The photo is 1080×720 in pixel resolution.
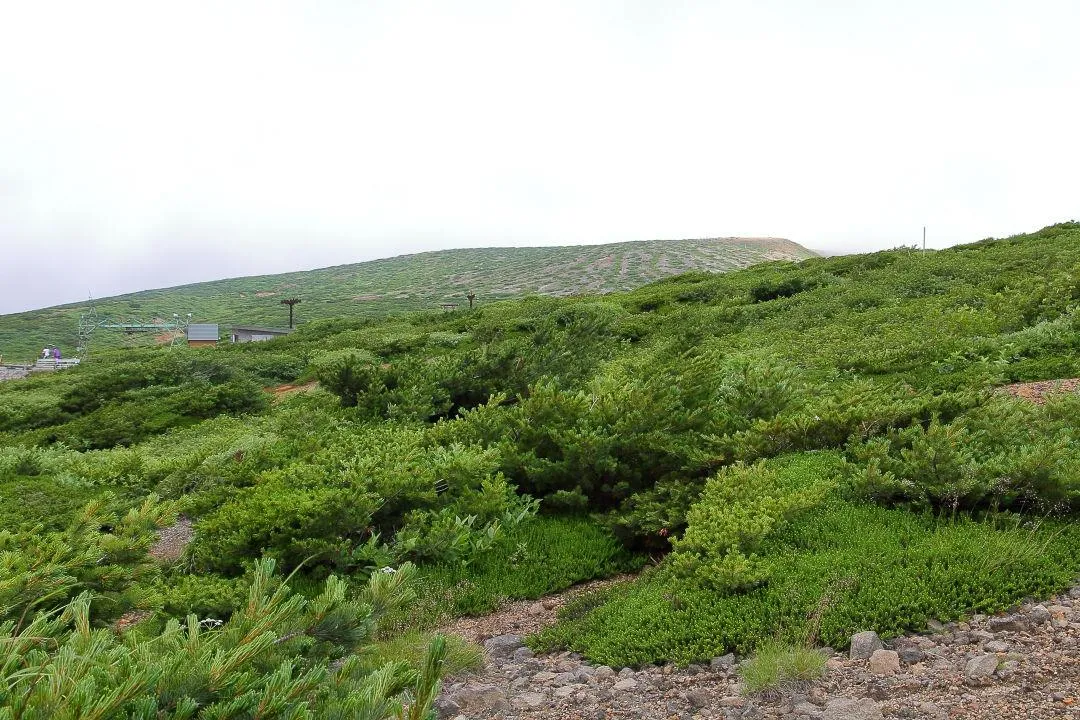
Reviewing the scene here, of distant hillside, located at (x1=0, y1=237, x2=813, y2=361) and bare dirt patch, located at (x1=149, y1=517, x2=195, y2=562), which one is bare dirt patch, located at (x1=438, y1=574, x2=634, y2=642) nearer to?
bare dirt patch, located at (x1=149, y1=517, x2=195, y2=562)

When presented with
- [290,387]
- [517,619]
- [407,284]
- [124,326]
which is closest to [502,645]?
[517,619]

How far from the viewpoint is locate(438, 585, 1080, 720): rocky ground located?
11.9 feet

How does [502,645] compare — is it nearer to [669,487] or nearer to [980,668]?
[669,487]

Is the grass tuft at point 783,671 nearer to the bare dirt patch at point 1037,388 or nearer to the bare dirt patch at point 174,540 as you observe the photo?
the bare dirt patch at point 174,540

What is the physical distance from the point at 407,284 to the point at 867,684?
11626 cm

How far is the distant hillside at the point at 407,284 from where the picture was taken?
86875mm

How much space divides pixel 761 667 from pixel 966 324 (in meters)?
11.4

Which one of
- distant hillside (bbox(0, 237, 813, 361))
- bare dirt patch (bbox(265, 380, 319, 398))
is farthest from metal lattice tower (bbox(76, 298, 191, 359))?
bare dirt patch (bbox(265, 380, 319, 398))

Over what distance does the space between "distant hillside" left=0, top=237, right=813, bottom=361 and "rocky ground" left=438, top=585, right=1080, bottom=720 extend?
72.6 meters

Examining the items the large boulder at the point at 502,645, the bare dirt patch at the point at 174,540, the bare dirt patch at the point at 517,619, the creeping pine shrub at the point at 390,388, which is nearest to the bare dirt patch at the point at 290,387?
the creeping pine shrub at the point at 390,388

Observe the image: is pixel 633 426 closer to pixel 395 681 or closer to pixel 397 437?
pixel 397 437

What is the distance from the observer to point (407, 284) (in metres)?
117

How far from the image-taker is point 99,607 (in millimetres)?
4375

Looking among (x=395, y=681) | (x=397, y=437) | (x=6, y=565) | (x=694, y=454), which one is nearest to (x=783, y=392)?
(x=694, y=454)
